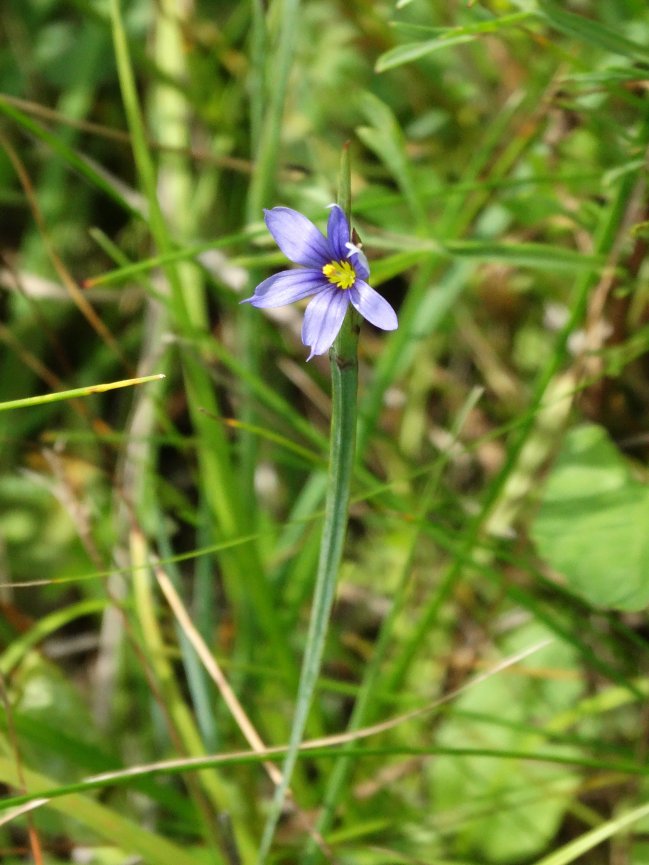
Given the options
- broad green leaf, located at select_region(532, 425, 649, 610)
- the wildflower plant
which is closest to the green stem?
the wildflower plant

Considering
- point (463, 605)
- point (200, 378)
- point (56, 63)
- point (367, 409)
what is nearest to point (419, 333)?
point (367, 409)

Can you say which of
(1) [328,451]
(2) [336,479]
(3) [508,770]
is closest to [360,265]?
(2) [336,479]

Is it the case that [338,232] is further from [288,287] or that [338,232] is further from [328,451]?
[328,451]

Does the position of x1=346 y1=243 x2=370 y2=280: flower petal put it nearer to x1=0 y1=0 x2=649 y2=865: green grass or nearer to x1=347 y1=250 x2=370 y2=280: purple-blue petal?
x1=347 y1=250 x2=370 y2=280: purple-blue petal

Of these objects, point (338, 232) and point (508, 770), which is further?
point (508, 770)

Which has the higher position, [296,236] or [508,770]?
[296,236]

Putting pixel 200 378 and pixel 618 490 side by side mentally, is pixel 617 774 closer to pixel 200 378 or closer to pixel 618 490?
pixel 618 490

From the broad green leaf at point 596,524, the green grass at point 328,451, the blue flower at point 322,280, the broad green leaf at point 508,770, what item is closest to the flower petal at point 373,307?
the blue flower at point 322,280
